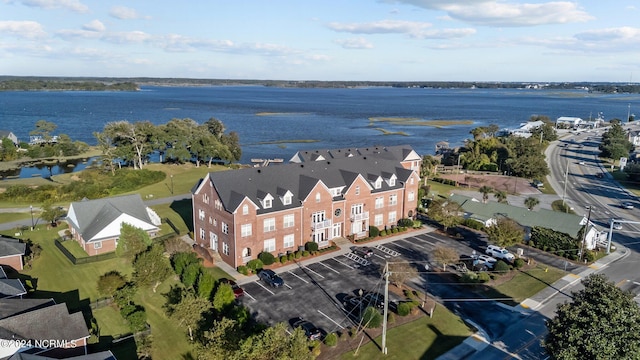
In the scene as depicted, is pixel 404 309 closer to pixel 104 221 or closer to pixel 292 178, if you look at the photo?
Result: pixel 292 178

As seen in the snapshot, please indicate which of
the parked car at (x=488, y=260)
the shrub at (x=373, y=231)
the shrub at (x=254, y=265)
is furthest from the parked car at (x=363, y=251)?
the parked car at (x=488, y=260)

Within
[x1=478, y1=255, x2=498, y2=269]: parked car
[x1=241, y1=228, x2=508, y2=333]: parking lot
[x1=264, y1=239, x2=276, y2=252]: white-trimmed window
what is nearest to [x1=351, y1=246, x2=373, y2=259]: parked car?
[x1=241, y1=228, x2=508, y2=333]: parking lot

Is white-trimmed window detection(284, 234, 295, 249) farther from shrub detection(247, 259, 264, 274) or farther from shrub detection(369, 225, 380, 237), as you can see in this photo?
shrub detection(369, 225, 380, 237)

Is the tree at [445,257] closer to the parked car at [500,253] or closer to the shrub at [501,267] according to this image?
the shrub at [501,267]

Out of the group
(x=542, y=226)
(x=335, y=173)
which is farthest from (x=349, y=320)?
(x=542, y=226)

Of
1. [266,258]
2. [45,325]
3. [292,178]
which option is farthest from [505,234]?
[45,325]

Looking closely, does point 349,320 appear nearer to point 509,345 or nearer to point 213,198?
point 509,345

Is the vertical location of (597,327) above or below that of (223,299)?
above
